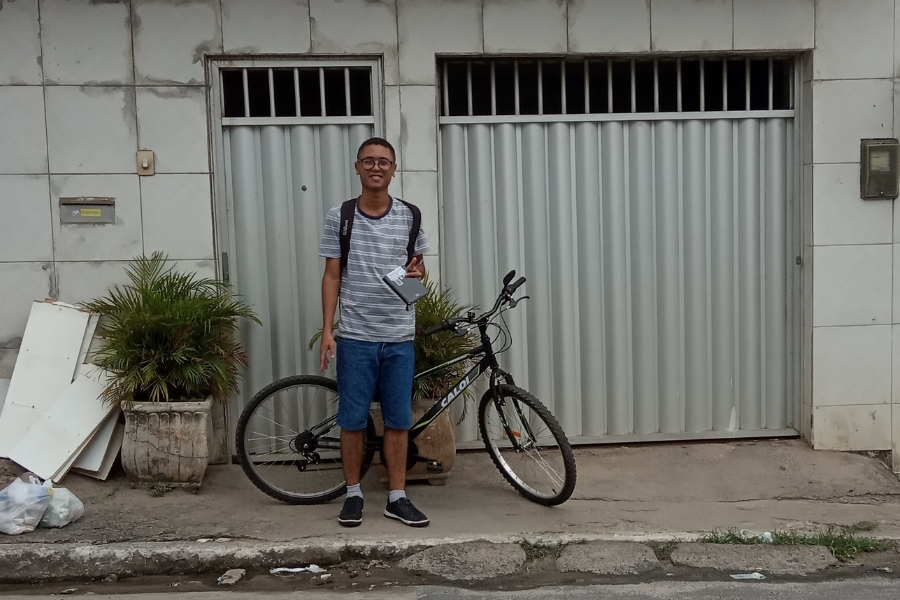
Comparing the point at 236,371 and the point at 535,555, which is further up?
the point at 236,371

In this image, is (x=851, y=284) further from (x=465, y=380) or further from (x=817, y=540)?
(x=465, y=380)

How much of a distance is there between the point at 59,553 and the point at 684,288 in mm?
4014

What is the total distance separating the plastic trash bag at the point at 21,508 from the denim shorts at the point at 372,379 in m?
1.57

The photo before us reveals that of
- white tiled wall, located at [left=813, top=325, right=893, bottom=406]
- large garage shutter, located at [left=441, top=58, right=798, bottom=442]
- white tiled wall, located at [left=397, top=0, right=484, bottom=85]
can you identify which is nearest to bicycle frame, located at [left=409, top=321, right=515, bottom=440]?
large garage shutter, located at [left=441, top=58, right=798, bottom=442]

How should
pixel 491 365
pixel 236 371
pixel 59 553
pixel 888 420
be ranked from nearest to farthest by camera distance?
pixel 59 553, pixel 491 365, pixel 236 371, pixel 888 420

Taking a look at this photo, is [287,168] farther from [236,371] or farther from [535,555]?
[535,555]

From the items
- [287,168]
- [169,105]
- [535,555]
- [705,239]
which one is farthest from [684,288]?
[169,105]

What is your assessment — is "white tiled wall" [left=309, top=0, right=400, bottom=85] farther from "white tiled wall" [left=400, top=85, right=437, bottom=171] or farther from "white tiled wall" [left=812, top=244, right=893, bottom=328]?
"white tiled wall" [left=812, top=244, right=893, bottom=328]

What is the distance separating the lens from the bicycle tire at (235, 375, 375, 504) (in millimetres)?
5262

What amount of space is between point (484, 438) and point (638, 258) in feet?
5.33

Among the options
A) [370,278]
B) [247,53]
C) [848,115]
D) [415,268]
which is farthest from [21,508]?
[848,115]

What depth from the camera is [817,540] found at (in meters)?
4.76

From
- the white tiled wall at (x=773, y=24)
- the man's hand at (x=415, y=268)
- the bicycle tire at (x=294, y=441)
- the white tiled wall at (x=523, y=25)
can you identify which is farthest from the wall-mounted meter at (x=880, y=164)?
the bicycle tire at (x=294, y=441)

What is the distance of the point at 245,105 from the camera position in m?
5.76
